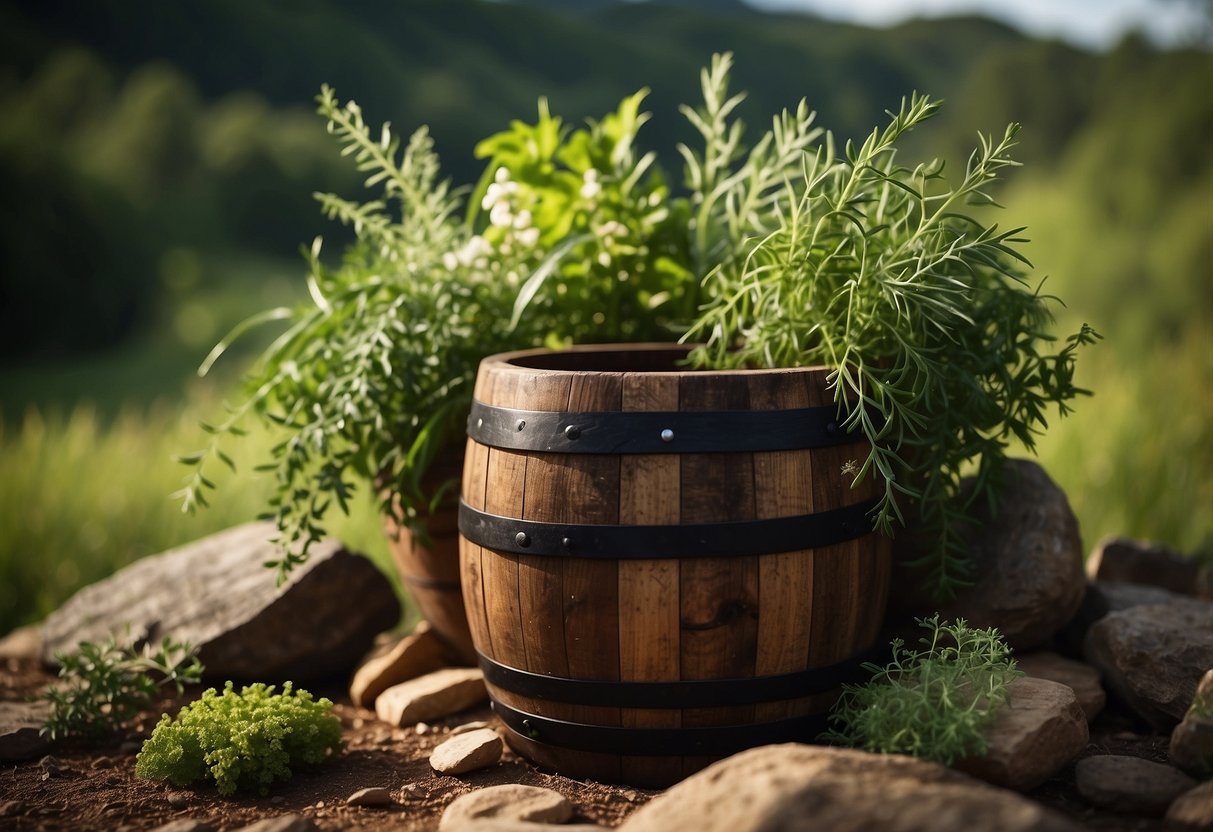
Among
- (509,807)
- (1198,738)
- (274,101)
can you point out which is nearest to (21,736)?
(509,807)

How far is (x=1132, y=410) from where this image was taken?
5668mm

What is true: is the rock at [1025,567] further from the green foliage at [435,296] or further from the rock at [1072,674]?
the green foliage at [435,296]

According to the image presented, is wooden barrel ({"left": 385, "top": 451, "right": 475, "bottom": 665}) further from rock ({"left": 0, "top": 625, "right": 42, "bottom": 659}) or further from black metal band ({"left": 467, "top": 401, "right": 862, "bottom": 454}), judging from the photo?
rock ({"left": 0, "top": 625, "right": 42, "bottom": 659})

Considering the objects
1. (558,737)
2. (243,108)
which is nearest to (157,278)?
(243,108)

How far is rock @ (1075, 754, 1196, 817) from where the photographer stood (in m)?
2.35

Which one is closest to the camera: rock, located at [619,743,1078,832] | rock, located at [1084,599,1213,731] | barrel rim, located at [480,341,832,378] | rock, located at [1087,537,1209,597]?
rock, located at [619,743,1078,832]

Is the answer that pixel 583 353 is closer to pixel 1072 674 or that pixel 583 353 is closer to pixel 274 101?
pixel 1072 674

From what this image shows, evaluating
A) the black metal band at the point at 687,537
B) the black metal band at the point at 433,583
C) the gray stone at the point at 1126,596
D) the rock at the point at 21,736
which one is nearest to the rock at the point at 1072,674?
the gray stone at the point at 1126,596

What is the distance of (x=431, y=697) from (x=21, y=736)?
3.89ft

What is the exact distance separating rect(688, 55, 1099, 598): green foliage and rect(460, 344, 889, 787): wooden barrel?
0.19 metres

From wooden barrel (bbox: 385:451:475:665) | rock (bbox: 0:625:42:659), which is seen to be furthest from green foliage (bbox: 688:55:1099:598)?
rock (bbox: 0:625:42:659)

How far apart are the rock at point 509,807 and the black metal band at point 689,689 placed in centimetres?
24

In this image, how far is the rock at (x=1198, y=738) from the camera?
91.6 inches

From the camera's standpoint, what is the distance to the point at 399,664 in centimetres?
359
